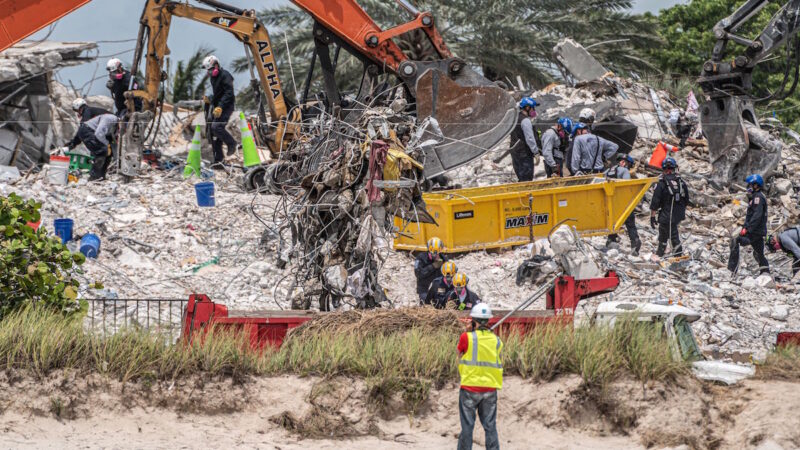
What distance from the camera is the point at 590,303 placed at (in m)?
13.9

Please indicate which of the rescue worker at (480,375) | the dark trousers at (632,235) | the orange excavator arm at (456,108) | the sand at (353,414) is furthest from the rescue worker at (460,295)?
the dark trousers at (632,235)

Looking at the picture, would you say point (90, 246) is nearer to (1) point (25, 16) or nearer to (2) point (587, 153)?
(1) point (25, 16)

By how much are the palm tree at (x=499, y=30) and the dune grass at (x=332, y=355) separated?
17168 mm

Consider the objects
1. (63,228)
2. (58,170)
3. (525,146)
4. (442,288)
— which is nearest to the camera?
(442,288)

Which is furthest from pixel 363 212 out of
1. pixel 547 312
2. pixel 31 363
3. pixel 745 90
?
pixel 745 90

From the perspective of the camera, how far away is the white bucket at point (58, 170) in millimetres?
17609

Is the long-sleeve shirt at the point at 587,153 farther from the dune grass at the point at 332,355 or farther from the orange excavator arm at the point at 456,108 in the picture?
the dune grass at the point at 332,355

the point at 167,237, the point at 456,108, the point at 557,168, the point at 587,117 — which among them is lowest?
the point at 167,237

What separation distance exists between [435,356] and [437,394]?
0.31 metres

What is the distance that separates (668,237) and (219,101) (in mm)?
7964

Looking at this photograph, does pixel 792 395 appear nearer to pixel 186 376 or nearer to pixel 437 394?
pixel 437 394

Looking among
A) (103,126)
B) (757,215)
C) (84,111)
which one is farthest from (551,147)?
(84,111)

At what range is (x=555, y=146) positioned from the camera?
17516 millimetres

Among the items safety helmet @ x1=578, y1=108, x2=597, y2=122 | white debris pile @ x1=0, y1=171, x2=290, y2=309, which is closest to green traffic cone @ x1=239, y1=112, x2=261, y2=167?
white debris pile @ x1=0, y1=171, x2=290, y2=309
